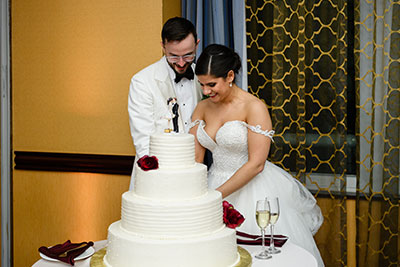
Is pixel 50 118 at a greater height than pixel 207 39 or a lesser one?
lesser

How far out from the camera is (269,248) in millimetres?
2014

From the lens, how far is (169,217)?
1611mm

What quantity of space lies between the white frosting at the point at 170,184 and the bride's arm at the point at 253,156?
935mm

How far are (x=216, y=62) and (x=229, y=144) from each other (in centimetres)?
47

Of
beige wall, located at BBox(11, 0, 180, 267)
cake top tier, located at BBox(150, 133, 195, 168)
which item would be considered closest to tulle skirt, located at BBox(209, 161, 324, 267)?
cake top tier, located at BBox(150, 133, 195, 168)

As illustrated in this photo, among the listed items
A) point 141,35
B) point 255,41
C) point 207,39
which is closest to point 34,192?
point 141,35

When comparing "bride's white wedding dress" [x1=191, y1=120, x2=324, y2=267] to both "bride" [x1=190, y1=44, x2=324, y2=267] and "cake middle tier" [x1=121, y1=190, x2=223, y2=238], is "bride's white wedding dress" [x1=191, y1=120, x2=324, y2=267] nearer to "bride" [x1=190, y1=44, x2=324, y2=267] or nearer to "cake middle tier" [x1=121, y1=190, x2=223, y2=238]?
"bride" [x1=190, y1=44, x2=324, y2=267]

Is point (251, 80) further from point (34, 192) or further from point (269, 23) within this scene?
point (34, 192)

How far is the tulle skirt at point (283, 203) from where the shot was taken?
8.52 ft

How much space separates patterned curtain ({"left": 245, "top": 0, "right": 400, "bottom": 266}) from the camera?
10.7ft

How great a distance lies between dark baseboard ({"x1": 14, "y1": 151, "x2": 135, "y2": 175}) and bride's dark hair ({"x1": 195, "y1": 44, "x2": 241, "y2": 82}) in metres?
1.16

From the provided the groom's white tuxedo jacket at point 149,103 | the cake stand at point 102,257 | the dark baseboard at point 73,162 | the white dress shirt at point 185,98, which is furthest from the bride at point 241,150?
the dark baseboard at point 73,162

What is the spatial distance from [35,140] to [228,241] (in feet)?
8.37

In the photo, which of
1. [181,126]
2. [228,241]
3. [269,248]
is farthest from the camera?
[181,126]
